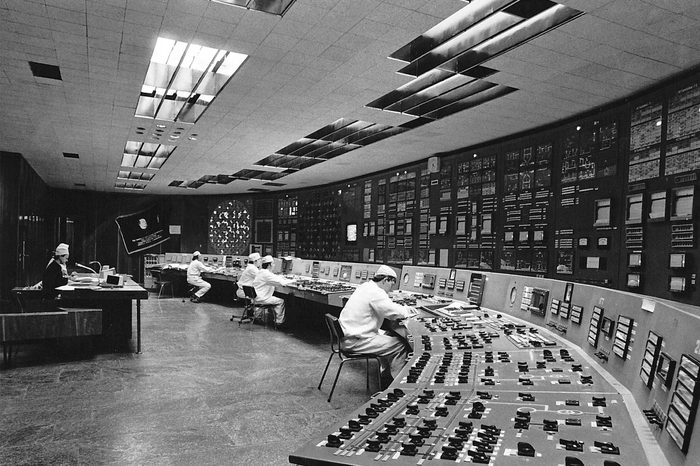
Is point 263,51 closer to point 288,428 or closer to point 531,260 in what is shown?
point 288,428

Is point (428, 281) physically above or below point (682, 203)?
below

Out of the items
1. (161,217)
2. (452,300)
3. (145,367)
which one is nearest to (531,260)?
(452,300)

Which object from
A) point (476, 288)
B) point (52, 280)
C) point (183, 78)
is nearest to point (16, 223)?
point (52, 280)

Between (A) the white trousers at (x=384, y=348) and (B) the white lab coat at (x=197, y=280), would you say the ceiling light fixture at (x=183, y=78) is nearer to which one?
(A) the white trousers at (x=384, y=348)

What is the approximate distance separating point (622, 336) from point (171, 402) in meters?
3.37

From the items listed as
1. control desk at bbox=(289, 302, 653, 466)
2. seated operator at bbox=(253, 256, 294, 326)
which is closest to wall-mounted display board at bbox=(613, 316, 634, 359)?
control desk at bbox=(289, 302, 653, 466)

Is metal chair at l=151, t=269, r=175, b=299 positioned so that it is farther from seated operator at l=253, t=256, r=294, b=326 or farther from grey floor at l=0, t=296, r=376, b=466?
grey floor at l=0, t=296, r=376, b=466

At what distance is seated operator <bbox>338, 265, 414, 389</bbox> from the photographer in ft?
14.1

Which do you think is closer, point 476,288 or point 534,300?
point 534,300

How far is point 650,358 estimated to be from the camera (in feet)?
5.96

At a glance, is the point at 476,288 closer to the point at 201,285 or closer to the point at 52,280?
the point at 52,280

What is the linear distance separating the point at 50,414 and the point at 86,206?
12882 mm

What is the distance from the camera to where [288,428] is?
348 cm

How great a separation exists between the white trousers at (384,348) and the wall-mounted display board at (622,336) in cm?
219
